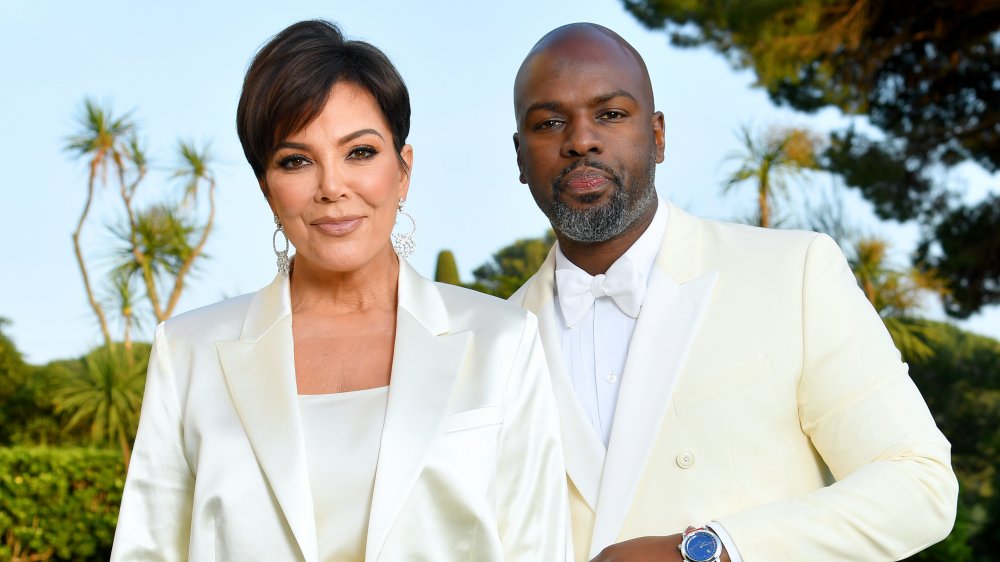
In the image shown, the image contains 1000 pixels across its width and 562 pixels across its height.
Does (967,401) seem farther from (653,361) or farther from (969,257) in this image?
(653,361)

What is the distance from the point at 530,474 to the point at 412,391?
347 mm

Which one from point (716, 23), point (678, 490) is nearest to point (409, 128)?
point (678, 490)

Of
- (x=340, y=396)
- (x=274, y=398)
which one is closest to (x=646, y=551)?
(x=340, y=396)

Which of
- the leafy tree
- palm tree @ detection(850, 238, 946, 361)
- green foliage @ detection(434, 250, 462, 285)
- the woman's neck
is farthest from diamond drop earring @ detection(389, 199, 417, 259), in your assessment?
the leafy tree

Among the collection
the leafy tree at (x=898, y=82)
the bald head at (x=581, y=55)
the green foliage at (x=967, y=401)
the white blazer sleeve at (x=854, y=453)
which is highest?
the leafy tree at (x=898, y=82)

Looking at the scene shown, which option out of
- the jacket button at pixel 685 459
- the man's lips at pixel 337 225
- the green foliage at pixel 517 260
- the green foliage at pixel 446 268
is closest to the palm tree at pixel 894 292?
the green foliage at pixel 517 260

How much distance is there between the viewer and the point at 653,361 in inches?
122

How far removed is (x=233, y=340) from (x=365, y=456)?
50cm

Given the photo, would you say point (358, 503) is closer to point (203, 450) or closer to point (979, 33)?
point (203, 450)

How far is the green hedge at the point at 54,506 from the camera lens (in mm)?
11438

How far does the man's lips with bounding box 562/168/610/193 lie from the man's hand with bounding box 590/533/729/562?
1.04 metres

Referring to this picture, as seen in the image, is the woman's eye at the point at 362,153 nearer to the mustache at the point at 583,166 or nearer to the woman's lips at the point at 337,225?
the woman's lips at the point at 337,225

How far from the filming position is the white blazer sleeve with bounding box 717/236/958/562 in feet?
9.07

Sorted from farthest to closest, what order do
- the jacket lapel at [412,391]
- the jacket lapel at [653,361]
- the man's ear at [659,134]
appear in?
the man's ear at [659,134]
the jacket lapel at [653,361]
the jacket lapel at [412,391]
